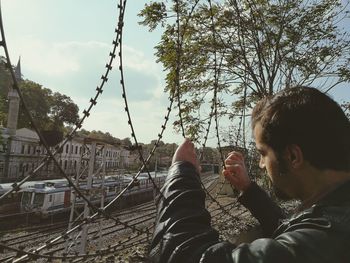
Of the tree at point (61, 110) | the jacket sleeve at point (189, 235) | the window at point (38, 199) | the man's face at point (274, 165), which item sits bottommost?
the window at point (38, 199)

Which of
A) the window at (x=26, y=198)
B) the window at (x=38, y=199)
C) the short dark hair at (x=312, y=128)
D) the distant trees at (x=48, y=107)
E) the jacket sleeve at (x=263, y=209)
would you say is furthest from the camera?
the distant trees at (x=48, y=107)

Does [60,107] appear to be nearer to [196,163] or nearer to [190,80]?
[190,80]

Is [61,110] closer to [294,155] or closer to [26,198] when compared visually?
[26,198]

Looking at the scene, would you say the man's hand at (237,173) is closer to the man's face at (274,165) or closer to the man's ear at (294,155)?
the man's face at (274,165)

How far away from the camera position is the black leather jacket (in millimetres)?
987

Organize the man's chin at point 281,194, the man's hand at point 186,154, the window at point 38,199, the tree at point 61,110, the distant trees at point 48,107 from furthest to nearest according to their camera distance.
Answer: the tree at point 61,110
the distant trees at point 48,107
the window at point 38,199
the man's hand at point 186,154
the man's chin at point 281,194

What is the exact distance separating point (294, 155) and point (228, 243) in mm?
358

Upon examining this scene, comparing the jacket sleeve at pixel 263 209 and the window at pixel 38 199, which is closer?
the jacket sleeve at pixel 263 209

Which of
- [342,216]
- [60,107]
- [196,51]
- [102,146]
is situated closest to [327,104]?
[342,216]

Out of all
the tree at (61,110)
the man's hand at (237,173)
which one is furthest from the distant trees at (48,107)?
the man's hand at (237,173)

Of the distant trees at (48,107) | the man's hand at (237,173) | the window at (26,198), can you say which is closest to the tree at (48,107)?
the distant trees at (48,107)

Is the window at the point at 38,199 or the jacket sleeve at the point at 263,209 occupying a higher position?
the jacket sleeve at the point at 263,209

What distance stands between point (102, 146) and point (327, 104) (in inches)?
546

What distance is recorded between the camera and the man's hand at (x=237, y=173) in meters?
2.01
